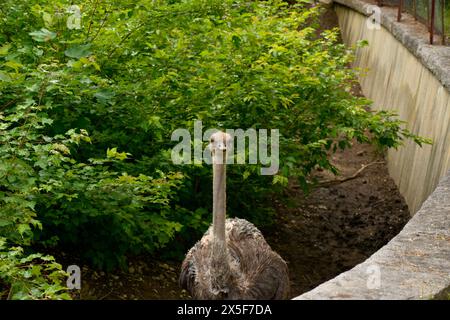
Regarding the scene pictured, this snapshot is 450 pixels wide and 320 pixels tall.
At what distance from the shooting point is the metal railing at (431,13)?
11.4 metres

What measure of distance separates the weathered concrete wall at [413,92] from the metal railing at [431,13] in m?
0.13

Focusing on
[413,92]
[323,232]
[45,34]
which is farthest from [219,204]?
[413,92]


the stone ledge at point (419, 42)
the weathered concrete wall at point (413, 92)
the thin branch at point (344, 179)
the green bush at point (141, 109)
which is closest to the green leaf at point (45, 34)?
the green bush at point (141, 109)

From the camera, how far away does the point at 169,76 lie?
8.23 m

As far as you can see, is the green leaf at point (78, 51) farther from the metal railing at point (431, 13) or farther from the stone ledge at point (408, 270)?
Answer: the metal railing at point (431, 13)

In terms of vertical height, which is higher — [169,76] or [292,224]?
[169,76]

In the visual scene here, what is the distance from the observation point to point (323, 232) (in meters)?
11.0

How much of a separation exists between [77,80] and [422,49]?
5301 mm

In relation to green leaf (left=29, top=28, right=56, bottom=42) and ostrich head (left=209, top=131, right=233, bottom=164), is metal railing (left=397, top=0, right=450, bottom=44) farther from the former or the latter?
green leaf (left=29, top=28, right=56, bottom=42)
